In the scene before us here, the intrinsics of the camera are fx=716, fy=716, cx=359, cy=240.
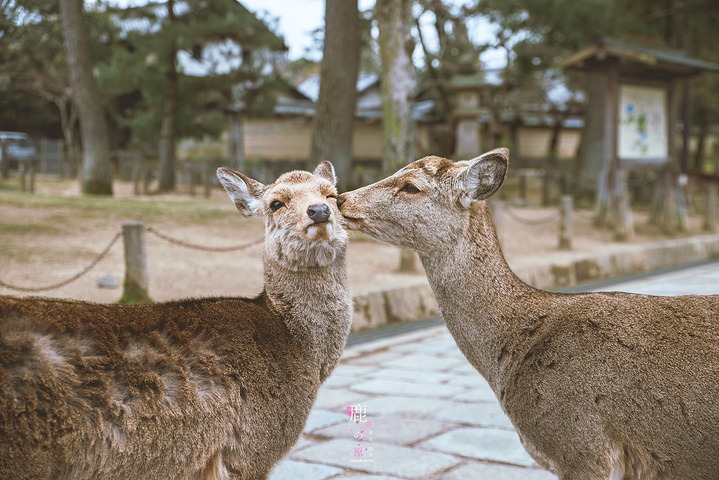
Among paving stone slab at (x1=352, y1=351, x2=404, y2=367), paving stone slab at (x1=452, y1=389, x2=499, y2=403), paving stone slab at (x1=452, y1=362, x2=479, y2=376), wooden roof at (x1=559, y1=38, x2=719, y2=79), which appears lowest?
paving stone slab at (x1=352, y1=351, x2=404, y2=367)

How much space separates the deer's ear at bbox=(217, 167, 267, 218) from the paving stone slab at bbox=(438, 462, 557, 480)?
1.99m

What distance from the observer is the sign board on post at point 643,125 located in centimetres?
1459

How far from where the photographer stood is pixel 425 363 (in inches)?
275

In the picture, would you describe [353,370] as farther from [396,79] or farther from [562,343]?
[396,79]

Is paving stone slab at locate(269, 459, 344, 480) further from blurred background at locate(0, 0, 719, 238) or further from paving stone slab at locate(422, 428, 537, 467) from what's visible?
blurred background at locate(0, 0, 719, 238)

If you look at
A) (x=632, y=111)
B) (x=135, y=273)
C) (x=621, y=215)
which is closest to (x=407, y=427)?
(x=135, y=273)

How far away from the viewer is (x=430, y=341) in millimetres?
7957

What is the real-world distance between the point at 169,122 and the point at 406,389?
17132mm

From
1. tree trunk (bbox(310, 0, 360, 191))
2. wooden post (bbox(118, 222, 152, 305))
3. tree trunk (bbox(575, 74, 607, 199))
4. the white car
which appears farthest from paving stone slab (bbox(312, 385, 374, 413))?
the white car

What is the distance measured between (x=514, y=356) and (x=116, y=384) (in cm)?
149

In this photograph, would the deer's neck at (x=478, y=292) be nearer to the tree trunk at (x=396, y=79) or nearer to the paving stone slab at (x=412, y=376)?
the paving stone slab at (x=412, y=376)

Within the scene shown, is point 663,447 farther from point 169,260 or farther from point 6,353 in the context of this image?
point 169,260

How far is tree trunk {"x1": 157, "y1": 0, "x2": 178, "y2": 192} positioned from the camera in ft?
64.7

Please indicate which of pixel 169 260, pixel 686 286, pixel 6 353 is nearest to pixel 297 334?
pixel 6 353
